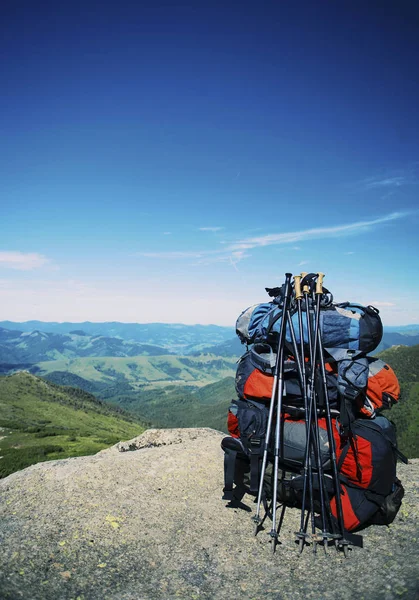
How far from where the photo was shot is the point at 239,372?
10.1 metres

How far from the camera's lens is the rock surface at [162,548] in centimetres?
613

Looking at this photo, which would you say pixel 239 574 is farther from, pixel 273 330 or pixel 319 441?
pixel 273 330

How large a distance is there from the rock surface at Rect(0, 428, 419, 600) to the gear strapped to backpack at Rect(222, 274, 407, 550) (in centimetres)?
65

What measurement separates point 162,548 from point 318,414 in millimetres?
4671

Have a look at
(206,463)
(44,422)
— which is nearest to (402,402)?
(44,422)

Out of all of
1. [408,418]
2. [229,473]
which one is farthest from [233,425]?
[408,418]

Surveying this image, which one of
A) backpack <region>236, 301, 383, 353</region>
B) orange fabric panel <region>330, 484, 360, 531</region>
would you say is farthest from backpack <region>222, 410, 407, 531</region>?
backpack <region>236, 301, 383, 353</region>

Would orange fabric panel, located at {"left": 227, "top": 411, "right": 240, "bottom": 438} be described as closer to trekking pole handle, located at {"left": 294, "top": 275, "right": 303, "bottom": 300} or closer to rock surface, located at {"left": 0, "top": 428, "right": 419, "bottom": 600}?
rock surface, located at {"left": 0, "top": 428, "right": 419, "bottom": 600}

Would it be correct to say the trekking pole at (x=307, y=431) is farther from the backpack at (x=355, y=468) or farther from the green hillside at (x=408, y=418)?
the green hillside at (x=408, y=418)

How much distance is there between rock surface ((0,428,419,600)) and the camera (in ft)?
20.1

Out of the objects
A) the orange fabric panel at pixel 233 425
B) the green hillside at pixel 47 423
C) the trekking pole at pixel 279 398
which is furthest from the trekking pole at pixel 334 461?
the green hillside at pixel 47 423

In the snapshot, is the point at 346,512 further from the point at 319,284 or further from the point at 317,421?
the point at 319,284

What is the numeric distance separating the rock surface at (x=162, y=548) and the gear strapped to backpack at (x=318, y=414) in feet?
2.13

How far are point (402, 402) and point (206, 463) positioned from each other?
7950 inches
